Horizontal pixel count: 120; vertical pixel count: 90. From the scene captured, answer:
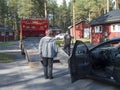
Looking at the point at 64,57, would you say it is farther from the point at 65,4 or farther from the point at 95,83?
the point at 65,4

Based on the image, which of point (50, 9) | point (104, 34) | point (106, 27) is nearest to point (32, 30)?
point (106, 27)

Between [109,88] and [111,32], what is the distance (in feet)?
93.3

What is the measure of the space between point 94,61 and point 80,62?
43cm

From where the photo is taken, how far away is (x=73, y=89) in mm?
9906

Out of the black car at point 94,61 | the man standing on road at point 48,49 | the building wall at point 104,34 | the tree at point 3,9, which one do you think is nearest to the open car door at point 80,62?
the black car at point 94,61

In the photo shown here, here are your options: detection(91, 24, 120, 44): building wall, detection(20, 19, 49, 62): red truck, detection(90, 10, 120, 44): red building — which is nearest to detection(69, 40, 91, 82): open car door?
detection(20, 19, 49, 62): red truck

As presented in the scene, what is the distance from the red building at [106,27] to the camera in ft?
118

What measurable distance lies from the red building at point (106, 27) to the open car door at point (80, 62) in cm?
2463

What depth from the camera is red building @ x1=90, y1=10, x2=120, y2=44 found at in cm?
3610

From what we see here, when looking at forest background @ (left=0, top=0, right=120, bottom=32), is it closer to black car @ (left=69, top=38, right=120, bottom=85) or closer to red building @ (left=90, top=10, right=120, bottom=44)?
red building @ (left=90, top=10, right=120, bottom=44)

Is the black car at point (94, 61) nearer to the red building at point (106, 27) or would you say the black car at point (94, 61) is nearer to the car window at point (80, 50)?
the car window at point (80, 50)

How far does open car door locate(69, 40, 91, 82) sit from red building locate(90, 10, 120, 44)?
2463 cm

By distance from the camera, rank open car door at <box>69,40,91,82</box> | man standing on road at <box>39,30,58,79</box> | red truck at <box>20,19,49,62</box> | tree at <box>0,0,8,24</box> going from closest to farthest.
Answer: open car door at <box>69,40,91,82</box>
man standing on road at <box>39,30,58,79</box>
red truck at <box>20,19,49,62</box>
tree at <box>0,0,8,24</box>

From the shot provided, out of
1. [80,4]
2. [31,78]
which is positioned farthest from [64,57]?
[80,4]
